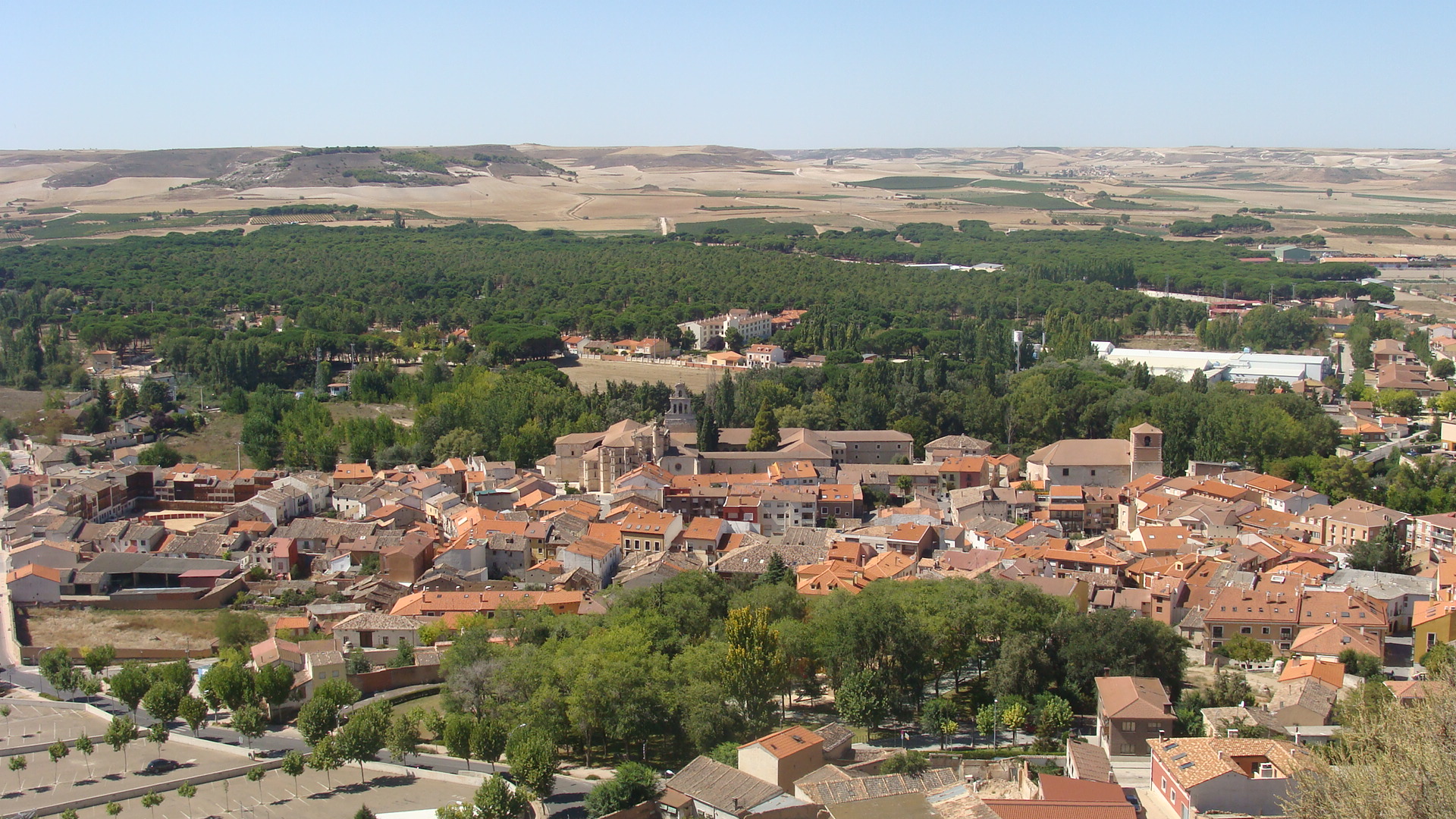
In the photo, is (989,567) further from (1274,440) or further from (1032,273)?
(1032,273)

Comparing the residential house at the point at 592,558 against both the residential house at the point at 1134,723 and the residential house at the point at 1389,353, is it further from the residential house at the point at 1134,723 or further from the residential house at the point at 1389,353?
the residential house at the point at 1389,353

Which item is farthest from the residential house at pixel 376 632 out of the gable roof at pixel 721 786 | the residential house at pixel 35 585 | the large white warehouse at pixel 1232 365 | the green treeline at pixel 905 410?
the large white warehouse at pixel 1232 365

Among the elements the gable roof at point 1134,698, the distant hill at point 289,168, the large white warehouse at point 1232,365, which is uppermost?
the distant hill at point 289,168

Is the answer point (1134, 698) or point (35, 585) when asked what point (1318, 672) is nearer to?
point (1134, 698)

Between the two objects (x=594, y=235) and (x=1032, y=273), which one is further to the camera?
(x=594, y=235)

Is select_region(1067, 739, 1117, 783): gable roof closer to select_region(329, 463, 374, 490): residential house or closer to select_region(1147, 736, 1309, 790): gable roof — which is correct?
select_region(1147, 736, 1309, 790): gable roof

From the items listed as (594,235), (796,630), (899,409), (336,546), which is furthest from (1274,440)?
(594,235)
